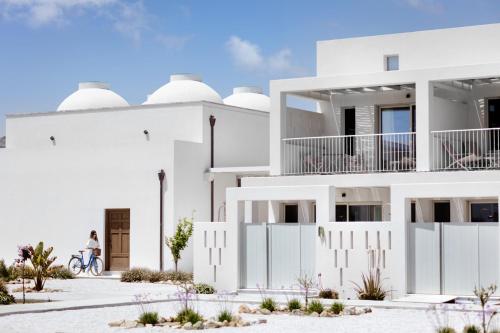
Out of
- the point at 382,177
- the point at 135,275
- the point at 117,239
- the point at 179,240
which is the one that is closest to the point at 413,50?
the point at 382,177

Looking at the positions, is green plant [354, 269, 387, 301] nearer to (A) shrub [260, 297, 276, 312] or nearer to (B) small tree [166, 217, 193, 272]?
(A) shrub [260, 297, 276, 312]

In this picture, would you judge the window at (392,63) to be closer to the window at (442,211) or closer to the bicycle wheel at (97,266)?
the window at (442,211)

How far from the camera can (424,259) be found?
22922 mm

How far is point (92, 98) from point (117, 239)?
7946 millimetres

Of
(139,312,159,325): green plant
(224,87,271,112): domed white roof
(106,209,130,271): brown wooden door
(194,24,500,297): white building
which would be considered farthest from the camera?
(224,87,271,112): domed white roof

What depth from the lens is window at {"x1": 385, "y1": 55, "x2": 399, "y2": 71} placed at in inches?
1114

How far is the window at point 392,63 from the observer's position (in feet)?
92.8

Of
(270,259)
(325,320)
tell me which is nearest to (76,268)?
(270,259)

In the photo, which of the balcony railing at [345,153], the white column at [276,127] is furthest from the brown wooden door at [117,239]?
the balcony railing at [345,153]

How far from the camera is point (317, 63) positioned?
1159 inches

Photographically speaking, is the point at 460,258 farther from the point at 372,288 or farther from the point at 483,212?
the point at 483,212

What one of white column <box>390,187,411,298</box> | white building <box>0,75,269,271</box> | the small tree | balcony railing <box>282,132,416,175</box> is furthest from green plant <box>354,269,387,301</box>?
white building <box>0,75,269,271</box>

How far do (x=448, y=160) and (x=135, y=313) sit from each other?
10019 millimetres

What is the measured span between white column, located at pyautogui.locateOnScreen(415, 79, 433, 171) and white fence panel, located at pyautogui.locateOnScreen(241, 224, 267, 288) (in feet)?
13.9
